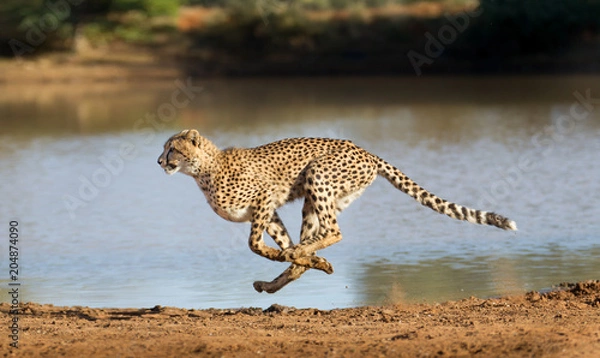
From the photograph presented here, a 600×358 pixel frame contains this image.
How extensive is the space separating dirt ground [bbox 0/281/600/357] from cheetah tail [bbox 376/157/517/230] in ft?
1.70

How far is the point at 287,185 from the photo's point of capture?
27.3 ft

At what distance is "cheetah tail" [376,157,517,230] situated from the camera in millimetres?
8000

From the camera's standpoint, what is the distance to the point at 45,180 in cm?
1534

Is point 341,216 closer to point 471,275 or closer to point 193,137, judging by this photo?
point 471,275

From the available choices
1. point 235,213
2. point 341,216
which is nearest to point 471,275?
point 235,213

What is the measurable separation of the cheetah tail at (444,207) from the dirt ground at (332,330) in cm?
52

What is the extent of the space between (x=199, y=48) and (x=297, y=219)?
2309cm

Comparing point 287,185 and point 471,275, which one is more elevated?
point 287,185

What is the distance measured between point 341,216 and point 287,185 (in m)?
3.86

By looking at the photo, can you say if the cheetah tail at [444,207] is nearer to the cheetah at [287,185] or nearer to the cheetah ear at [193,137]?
the cheetah at [287,185]

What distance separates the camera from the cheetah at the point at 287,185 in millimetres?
8148

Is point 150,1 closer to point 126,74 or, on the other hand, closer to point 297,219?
point 126,74

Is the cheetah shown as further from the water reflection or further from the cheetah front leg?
the water reflection

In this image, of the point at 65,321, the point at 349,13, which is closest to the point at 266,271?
the point at 65,321
